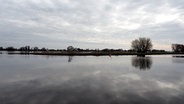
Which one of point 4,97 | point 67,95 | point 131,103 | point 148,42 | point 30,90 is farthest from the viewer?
point 148,42

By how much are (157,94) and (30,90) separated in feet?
22.7

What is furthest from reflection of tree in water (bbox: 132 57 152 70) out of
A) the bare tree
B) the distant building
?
the distant building

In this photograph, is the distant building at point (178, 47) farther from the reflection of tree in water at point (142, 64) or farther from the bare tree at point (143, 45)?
the reflection of tree in water at point (142, 64)

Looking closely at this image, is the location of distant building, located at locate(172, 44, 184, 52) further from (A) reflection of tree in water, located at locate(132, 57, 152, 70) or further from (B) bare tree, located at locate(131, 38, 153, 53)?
(A) reflection of tree in water, located at locate(132, 57, 152, 70)

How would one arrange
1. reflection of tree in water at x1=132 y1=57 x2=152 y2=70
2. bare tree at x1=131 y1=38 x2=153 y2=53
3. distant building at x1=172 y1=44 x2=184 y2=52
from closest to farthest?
1. reflection of tree in water at x1=132 y1=57 x2=152 y2=70
2. bare tree at x1=131 y1=38 x2=153 y2=53
3. distant building at x1=172 y1=44 x2=184 y2=52

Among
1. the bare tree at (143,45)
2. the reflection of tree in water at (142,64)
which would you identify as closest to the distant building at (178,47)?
the bare tree at (143,45)

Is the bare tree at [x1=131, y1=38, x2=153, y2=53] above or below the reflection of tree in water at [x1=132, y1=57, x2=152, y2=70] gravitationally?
above

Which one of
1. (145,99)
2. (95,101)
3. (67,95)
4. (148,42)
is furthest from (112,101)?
(148,42)

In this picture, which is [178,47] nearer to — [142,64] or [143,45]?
[143,45]

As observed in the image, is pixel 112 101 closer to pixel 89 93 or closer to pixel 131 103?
pixel 131 103

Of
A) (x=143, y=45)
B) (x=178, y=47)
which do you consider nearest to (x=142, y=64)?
(x=143, y=45)

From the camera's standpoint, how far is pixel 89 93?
31.2 feet

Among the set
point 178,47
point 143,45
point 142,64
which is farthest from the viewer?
point 178,47

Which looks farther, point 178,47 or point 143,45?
point 178,47
